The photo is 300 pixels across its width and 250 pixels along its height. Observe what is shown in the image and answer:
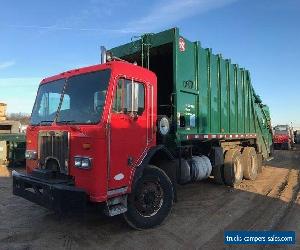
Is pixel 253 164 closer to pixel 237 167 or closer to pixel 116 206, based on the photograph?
pixel 237 167

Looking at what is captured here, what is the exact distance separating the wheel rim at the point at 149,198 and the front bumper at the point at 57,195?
45.0 inches

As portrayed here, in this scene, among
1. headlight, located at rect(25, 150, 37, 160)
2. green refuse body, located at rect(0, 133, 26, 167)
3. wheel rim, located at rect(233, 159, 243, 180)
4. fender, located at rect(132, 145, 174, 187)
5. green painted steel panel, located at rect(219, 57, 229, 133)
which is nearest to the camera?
fender, located at rect(132, 145, 174, 187)

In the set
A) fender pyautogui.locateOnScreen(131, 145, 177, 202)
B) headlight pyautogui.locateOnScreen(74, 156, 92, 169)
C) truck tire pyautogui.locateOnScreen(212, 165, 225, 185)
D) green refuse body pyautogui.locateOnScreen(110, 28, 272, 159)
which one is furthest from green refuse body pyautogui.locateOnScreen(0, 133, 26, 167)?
headlight pyautogui.locateOnScreen(74, 156, 92, 169)

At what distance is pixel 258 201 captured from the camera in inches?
335

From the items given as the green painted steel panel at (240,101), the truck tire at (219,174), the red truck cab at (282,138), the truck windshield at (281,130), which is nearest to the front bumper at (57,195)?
the truck tire at (219,174)

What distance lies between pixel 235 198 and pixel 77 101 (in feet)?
15.8

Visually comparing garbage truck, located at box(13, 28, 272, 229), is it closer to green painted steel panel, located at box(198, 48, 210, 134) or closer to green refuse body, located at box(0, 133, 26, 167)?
green painted steel panel, located at box(198, 48, 210, 134)

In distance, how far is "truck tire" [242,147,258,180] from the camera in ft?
37.3

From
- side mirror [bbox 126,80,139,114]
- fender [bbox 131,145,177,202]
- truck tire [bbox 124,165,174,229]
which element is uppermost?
side mirror [bbox 126,80,139,114]

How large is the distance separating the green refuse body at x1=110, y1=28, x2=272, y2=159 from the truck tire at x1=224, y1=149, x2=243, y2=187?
0.52 meters

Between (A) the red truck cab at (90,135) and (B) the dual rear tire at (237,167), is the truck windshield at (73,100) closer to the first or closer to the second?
(A) the red truck cab at (90,135)

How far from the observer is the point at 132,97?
6.20 meters

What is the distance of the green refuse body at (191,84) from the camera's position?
7824mm

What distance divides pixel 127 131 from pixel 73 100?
112cm
